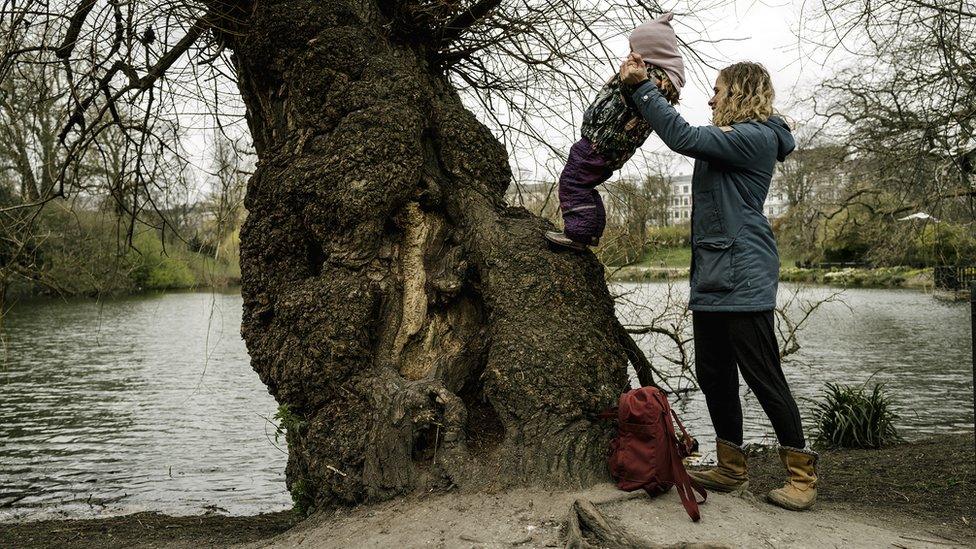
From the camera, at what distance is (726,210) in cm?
314

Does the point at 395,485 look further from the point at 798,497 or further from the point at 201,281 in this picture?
the point at 201,281

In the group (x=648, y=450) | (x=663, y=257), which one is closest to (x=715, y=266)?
(x=648, y=450)

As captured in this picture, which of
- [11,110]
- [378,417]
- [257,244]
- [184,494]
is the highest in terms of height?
[11,110]

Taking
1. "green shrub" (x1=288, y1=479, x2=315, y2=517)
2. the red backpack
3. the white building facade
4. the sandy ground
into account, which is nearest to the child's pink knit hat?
the white building facade

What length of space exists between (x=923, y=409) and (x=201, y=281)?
9.35 metres

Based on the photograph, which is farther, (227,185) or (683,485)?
(227,185)

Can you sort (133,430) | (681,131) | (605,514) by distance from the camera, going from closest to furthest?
(605,514), (681,131), (133,430)

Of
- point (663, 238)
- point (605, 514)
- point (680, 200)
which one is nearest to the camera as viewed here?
point (605, 514)

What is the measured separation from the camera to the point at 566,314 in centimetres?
337

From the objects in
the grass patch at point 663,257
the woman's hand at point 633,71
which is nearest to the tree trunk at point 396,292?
the woman's hand at point 633,71

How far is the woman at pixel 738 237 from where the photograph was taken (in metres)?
3.07

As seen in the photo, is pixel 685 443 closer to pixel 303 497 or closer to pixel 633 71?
pixel 633 71

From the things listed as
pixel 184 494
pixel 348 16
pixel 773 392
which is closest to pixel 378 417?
pixel 773 392

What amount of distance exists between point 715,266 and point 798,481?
101 cm
